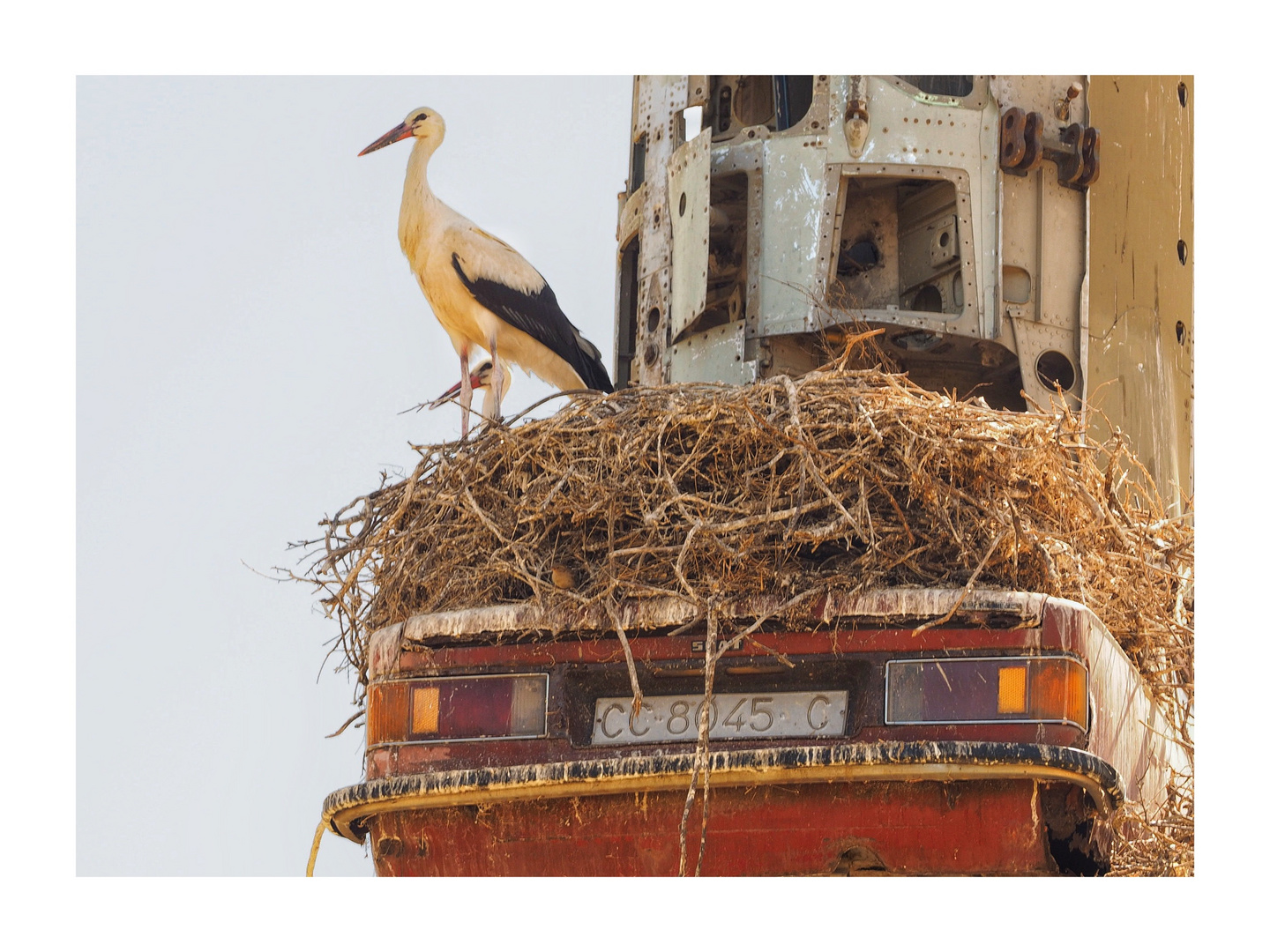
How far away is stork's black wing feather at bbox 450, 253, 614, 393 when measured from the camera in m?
8.15

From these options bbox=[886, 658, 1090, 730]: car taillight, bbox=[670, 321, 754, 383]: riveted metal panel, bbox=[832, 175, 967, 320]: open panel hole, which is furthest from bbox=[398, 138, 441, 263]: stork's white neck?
bbox=[886, 658, 1090, 730]: car taillight

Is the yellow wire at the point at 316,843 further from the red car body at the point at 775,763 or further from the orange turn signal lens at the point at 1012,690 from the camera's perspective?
the orange turn signal lens at the point at 1012,690

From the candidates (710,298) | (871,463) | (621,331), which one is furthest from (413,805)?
(621,331)

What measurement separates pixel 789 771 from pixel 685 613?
1.87 ft

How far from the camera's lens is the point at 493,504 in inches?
229

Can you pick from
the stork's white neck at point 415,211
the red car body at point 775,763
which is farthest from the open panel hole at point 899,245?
the red car body at point 775,763

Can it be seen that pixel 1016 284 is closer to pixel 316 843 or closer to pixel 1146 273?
pixel 1146 273

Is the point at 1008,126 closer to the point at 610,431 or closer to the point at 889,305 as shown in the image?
the point at 889,305

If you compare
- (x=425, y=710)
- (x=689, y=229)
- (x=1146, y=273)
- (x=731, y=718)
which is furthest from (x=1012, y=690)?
(x=1146, y=273)

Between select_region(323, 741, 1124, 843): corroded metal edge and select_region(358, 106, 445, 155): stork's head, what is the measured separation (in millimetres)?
4436

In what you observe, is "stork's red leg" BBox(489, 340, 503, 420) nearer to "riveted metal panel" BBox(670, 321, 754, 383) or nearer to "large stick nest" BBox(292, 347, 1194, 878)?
"riveted metal panel" BBox(670, 321, 754, 383)

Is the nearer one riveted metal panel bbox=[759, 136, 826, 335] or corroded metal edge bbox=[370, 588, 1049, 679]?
corroded metal edge bbox=[370, 588, 1049, 679]

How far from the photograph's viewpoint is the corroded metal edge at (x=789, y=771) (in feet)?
15.2

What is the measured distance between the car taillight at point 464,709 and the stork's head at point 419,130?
409 centimetres
